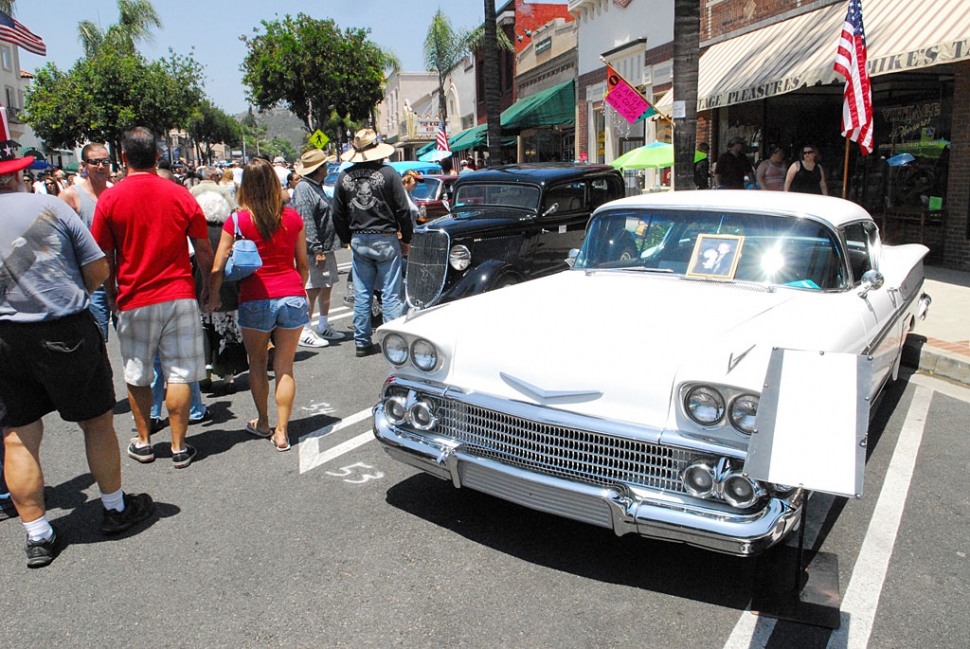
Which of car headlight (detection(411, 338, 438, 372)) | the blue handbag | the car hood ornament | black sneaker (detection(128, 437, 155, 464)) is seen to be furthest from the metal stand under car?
black sneaker (detection(128, 437, 155, 464))

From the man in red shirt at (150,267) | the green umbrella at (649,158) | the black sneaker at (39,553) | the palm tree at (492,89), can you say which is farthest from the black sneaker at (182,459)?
the palm tree at (492,89)

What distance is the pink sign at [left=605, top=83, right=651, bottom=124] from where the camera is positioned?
11.8m

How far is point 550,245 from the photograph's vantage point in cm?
795

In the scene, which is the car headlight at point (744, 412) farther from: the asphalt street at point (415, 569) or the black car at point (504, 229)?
the black car at point (504, 229)

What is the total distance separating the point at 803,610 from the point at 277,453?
311 centimetres

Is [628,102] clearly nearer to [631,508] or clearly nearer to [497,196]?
[497,196]

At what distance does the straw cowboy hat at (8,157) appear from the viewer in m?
3.31

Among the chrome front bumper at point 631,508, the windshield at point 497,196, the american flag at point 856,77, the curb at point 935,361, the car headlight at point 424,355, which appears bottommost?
the curb at point 935,361

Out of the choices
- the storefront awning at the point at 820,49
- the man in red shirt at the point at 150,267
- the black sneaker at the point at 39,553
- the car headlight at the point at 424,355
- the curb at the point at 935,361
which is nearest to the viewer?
the black sneaker at the point at 39,553

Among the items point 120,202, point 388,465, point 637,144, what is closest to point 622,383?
point 388,465

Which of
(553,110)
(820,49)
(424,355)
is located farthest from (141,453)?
(553,110)

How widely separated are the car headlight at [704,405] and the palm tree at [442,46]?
32.7 metres

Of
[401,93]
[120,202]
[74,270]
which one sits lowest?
[74,270]

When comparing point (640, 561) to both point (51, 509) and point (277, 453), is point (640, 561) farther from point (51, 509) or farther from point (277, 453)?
point (51, 509)
